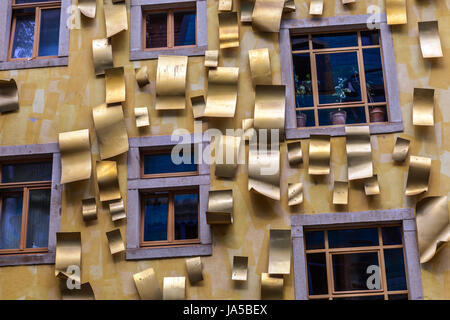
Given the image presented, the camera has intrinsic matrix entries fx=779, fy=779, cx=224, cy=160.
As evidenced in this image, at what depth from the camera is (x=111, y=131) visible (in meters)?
12.0

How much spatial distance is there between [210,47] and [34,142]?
3169 millimetres

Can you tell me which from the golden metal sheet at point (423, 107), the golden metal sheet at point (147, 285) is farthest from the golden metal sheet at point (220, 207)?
the golden metal sheet at point (423, 107)

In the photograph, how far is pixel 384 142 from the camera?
38.5 ft

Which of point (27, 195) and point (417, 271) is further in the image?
point (27, 195)

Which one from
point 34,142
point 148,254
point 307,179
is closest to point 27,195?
point 34,142

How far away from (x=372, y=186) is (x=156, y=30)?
14.5 ft

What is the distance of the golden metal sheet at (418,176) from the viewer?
11.4 meters

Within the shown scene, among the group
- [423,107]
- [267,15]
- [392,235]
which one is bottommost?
[392,235]

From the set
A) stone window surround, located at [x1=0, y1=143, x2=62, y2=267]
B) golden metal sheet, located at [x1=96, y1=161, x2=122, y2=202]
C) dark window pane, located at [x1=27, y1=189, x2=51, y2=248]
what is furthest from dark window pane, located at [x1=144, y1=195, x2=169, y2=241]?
dark window pane, located at [x1=27, y1=189, x2=51, y2=248]

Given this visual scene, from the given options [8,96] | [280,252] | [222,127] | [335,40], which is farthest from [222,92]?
[8,96]

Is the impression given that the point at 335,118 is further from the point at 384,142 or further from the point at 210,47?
the point at 210,47

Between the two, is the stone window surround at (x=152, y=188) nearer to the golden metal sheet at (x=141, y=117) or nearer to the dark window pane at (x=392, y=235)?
the golden metal sheet at (x=141, y=117)

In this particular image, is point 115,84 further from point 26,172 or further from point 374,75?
point 374,75
